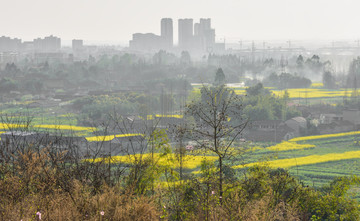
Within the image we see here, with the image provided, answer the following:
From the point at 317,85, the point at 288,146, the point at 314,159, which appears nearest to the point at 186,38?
the point at 317,85

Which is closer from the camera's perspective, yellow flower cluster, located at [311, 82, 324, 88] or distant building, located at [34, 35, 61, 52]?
yellow flower cluster, located at [311, 82, 324, 88]

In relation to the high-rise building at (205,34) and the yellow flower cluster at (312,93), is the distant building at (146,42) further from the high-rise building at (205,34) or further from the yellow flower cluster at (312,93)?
the yellow flower cluster at (312,93)

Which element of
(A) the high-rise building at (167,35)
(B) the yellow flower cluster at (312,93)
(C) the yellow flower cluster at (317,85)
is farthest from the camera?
(A) the high-rise building at (167,35)

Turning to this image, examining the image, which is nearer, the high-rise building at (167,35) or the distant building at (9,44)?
the distant building at (9,44)

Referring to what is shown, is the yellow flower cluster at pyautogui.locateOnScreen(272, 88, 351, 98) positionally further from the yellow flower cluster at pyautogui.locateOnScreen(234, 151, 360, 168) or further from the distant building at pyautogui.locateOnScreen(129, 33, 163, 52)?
the distant building at pyautogui.locateOnScreen(129, 33, 163, 52)

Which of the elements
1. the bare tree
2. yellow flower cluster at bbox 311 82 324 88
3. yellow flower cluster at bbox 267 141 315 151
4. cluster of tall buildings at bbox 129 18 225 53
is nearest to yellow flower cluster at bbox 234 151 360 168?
yellow flower cluster at bbox 267 141 315 151

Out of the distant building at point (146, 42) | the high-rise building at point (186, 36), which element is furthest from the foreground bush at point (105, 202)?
the distant building at point (146, 42)

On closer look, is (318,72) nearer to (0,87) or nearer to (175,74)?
(175,74)
